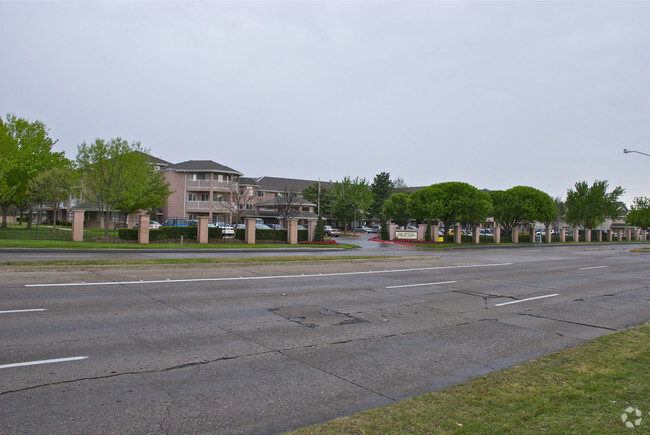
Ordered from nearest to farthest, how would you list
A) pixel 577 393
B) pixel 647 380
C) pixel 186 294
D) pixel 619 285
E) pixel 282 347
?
pixel 577 393 < pixel 647 380 < pixel 282 347 < pixel 186 294 < pixel 619 285

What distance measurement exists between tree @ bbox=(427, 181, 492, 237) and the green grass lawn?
41875mm

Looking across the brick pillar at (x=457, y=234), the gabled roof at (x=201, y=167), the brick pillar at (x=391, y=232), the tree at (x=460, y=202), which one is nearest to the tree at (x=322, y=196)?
the gabled roof at (x=201, y=167)

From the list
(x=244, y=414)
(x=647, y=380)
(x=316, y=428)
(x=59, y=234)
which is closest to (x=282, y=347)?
(x=244, y=414)

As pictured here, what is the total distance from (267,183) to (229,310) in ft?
226

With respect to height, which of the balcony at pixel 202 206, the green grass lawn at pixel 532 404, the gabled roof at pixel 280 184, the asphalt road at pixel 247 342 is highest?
the gabled roof at pixel 280 184

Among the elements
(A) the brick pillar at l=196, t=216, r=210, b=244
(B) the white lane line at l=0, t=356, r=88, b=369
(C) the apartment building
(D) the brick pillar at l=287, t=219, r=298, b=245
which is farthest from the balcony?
(B) the white lane line at l=0, t=356, r=88, b=369

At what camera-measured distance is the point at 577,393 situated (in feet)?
16.6

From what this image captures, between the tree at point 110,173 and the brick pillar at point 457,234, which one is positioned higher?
the tree at point 110,173

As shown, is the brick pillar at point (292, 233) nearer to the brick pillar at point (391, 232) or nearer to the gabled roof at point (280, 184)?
the brick pillar at point (391, 232)

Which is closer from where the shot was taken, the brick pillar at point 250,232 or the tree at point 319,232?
the brick pillar at point 250,232

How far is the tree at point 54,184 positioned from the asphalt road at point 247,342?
3167 centimetres

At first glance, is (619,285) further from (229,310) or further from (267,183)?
(267,183)

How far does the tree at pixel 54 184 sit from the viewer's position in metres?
40.3

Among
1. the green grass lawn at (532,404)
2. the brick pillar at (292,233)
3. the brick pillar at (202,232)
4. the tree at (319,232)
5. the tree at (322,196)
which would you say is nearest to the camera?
the green grass lawn at (532,404)
